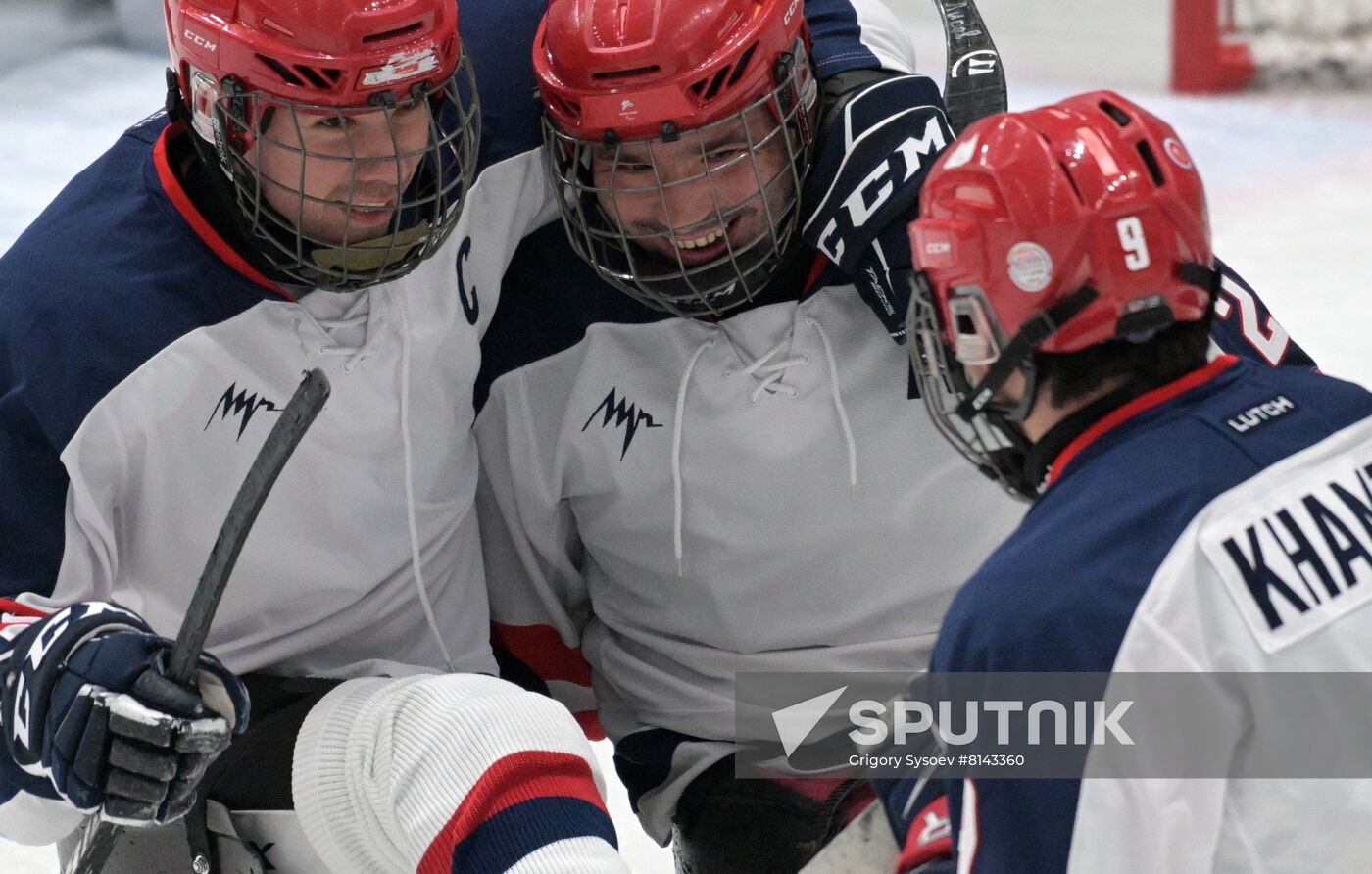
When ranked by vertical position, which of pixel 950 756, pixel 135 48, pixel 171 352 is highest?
pixel 171 352

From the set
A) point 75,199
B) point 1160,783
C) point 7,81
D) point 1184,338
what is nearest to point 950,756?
point 1160,783

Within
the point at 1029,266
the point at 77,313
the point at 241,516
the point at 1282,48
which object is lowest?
the point at 1282,48

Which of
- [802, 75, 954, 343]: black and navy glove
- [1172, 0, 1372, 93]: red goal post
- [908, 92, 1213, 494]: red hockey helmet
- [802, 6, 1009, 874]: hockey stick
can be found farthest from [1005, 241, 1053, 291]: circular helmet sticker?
[1172, 0, 1372, 93]: red goal post

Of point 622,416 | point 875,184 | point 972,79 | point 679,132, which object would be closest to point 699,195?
point 679,132

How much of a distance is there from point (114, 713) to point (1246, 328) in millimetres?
1174

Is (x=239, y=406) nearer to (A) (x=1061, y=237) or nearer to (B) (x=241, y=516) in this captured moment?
(B) (x=241, y=516)

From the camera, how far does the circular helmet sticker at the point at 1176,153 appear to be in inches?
57.4

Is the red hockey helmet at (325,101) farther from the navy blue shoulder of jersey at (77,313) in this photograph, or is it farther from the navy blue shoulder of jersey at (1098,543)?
the navy blue shoulder of jersey at (1098,543)

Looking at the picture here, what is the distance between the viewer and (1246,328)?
75.7 inches

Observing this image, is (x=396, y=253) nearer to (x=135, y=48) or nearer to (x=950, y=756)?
(x=950, y=756)

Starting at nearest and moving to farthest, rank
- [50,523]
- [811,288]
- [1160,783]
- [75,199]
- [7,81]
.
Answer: [1160,783] → [50,523] → [75,199] → [811,288] → [7,81]

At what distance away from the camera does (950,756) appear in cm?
147

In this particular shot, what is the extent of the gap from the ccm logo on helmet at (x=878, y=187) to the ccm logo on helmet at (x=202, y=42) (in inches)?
25.9

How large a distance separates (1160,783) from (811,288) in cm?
94
